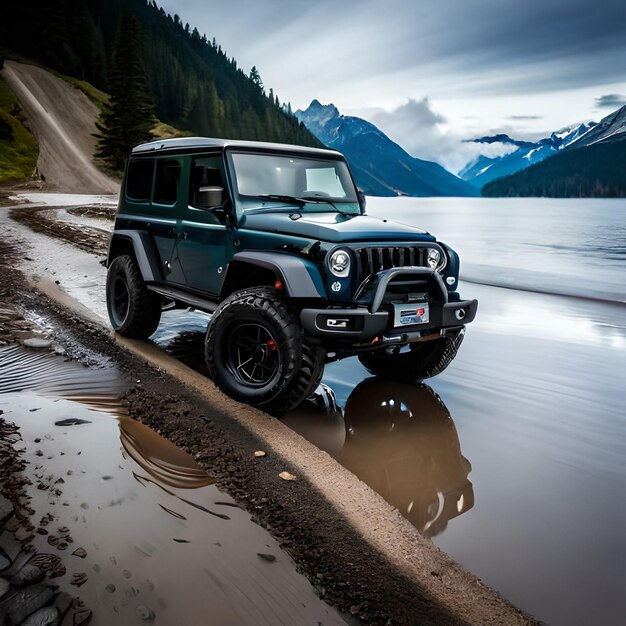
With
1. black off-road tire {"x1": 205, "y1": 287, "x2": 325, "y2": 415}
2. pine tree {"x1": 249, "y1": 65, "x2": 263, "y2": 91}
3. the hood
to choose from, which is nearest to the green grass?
the hood

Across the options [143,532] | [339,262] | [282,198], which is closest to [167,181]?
[282,198]

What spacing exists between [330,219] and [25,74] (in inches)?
2514

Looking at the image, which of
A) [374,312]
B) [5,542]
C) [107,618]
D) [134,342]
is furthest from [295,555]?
[134,342]

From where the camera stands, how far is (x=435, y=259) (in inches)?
182

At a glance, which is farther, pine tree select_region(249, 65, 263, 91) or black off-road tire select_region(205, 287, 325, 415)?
pine tree select_region(249, 65, 263, 91)

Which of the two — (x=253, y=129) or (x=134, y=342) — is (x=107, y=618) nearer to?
(x=134, y=342)

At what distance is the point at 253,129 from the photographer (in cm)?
8225

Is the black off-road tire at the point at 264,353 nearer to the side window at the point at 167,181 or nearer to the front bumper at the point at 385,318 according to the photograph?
the front bumper at the point at 385,318

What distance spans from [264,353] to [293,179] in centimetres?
180

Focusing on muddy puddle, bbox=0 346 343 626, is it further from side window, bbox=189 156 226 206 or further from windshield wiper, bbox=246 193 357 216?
side window, bbox=189 156 226 206

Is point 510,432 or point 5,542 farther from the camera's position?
point 510,432

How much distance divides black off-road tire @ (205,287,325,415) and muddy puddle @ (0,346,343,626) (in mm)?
778

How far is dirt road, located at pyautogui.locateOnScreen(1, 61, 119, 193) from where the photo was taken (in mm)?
36625

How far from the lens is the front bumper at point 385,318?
3957 millimetres
